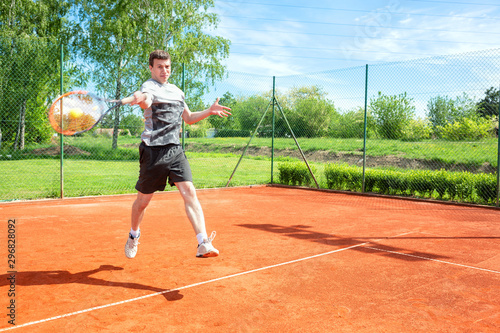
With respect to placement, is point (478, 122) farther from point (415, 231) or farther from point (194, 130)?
point (194, 130)

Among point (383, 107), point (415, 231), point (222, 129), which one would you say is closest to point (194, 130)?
point (222, 129)

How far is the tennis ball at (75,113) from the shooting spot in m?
3.48

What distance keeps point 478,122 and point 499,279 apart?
628cm

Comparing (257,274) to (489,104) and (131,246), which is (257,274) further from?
(489,104)

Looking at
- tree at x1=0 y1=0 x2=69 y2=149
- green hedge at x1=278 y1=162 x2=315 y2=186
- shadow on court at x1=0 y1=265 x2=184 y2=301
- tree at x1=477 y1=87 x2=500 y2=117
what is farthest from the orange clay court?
green hedge at x1=278 y1=162 x2=315 y2=186

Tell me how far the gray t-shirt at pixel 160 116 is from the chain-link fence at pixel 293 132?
5.41 metres

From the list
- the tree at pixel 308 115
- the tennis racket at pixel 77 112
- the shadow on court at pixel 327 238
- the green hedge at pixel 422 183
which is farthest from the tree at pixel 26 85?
the green hedge at pixel 422 183

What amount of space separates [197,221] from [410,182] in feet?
25.0

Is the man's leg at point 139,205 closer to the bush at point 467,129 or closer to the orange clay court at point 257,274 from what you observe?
the orange clay court at point 257,274

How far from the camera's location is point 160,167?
3451mm

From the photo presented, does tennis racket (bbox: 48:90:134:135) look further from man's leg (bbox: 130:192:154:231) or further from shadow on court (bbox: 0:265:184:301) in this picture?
shadow on court (bbox: 0:265:184:301)

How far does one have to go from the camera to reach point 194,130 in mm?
11742

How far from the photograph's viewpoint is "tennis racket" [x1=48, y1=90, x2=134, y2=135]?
345 centimetres

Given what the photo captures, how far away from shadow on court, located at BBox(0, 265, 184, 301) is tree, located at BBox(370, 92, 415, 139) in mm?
8457
